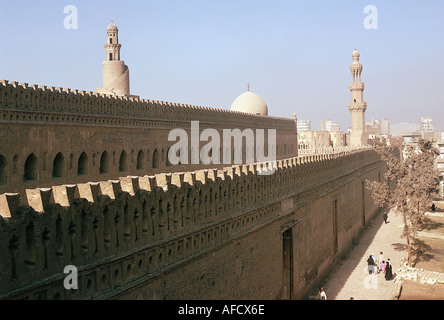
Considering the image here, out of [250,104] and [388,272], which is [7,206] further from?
[250,104]

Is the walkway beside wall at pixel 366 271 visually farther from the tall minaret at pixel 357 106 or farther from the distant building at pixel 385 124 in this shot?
the distant building at pixel 385 124

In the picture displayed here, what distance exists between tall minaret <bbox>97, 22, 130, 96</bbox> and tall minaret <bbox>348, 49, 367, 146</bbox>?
21.3 m

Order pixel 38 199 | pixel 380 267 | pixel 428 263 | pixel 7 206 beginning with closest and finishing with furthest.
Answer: pixel 7 206 < pixel 38 199 < pixel 380 267 < pixel 428 263

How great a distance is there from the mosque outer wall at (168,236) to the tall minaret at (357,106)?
30.0m

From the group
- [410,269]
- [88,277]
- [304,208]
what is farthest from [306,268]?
[88,277]

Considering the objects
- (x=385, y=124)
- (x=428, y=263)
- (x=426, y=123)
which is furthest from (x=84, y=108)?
(x=385, y=124)

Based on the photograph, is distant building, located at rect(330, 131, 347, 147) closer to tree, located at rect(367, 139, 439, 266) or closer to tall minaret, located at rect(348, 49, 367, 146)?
tall minaret, located at rect(348, 49, 367, 146)

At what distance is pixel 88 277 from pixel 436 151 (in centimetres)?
2652

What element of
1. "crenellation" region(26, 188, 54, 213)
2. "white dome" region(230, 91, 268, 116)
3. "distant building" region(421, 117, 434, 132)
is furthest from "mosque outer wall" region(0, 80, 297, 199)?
"distant building" region(421, 117, 434, 132)

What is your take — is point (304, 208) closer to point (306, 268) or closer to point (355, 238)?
point (306, 268)

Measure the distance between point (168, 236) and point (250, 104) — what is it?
26.8 meters

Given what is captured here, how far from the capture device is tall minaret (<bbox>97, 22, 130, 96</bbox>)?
3145 centimetres

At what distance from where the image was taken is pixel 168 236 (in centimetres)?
654

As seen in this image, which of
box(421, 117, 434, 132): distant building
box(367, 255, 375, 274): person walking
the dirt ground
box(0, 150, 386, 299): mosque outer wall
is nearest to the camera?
box(0, 150, 386, 299): mosque outer wall
